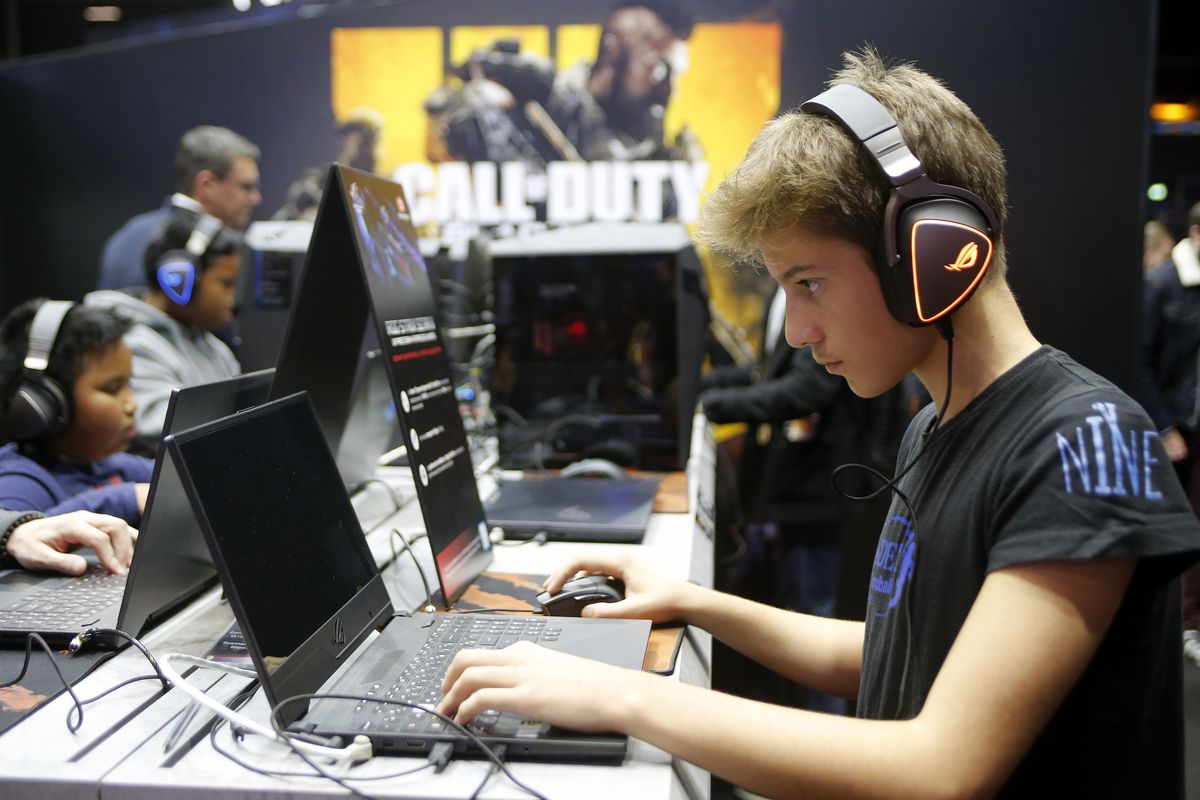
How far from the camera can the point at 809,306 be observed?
3.18ft

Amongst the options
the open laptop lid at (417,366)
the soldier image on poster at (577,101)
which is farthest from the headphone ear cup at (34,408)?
the soldier image on poster at (577,101)

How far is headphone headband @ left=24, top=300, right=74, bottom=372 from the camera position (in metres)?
1.60

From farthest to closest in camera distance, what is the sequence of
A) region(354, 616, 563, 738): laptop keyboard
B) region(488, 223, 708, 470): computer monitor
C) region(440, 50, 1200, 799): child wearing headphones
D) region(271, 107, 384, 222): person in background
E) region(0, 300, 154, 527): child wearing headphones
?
region(271, 107, 384, 222): person in background → region(488, 223, 708, 470): computer monitor → region(0, 300, 154, 527): child wearing headphones → region(354, 616, 563, 738): laptop keyboard → region(440, 50, 1200, 799): child wearing headphones

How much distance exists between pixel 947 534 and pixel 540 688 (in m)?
0.41

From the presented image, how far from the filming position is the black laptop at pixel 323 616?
2.78 ft

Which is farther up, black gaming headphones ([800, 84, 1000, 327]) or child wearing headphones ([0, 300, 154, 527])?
black gaming headphones ([800, 84, 1000, 327])

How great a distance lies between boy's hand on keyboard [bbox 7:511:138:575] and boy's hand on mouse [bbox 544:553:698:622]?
2.01ft

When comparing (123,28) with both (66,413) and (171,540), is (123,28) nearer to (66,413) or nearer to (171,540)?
(66,413)

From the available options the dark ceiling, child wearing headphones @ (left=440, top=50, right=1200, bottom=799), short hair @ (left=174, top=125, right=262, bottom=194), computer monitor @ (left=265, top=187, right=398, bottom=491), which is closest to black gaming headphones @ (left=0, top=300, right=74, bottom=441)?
Answer: computer monitor @ (left=265, top=187, right=398, bottom=491)

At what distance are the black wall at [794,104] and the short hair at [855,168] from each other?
1600 millimetres

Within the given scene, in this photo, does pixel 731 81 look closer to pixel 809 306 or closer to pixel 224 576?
pixel 809 306

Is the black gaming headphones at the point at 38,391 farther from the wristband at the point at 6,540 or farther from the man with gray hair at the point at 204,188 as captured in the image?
the man with gray hair at the point at 204,188

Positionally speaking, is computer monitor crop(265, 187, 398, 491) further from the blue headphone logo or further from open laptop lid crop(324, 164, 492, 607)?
the blue headphone logo

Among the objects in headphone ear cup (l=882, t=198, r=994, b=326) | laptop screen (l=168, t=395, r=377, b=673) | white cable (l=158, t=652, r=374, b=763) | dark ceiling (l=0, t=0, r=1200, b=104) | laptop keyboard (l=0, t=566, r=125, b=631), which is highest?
dark ceiling (l=0, t=0, r=1200, b=104)
